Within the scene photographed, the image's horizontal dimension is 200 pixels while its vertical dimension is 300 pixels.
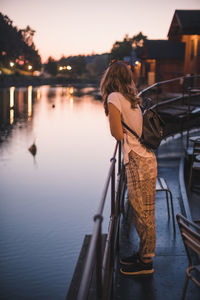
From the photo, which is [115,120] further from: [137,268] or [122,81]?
[137,268]

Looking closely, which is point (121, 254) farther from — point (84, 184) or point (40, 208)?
point (84, 184)

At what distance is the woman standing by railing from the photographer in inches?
107

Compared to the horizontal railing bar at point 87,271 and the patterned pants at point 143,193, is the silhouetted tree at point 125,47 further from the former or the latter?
the horizontal railing bar at point 87,271

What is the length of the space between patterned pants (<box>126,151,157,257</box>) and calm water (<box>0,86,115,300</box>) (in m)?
6.26

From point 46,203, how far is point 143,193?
11.5 meters

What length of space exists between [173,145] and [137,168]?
8.32 m

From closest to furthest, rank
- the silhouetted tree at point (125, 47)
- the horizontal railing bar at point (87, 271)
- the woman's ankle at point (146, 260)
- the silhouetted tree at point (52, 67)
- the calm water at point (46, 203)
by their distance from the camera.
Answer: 1. the horizontal railing bar at point (87, 271)
2. the woman's ankle at point (146, 260)
3. the calm water at point (46, 203)
4. the silhouetted tree at point (125, 47)
5. the silhouetted tree at point (52, 67)

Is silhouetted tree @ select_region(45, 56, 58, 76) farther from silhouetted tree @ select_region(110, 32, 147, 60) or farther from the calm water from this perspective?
the calm water

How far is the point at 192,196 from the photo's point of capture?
248 inches

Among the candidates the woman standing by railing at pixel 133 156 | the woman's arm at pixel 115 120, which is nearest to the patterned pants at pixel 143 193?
the woman standing by railing at pixel 133 156

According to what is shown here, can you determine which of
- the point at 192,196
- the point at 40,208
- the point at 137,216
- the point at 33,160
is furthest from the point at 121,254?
the point at 33,160

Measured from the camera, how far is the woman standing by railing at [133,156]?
2.73 m

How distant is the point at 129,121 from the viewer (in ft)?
9.21

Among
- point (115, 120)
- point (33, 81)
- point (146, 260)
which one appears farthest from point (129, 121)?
point (33, 81)
